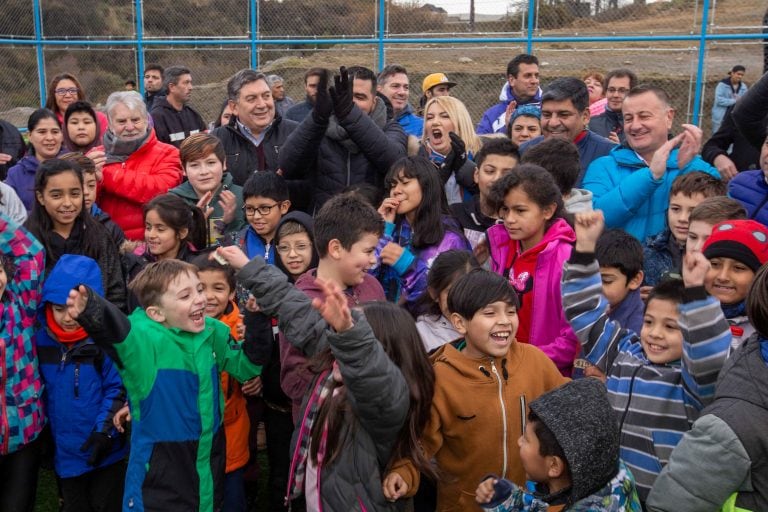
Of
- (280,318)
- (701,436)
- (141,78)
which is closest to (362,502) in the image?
(280,318)

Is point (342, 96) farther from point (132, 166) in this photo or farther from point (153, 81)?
point (153, 81)

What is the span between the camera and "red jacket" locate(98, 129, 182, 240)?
16.2 ft

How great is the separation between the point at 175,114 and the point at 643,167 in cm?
572

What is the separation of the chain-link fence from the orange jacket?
278 inches

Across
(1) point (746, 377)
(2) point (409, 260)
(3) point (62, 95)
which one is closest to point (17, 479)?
(2) point (409, 260)

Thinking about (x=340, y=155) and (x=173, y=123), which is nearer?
(x=340, y=155)

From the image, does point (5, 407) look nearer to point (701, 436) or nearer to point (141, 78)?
point (701, 436)

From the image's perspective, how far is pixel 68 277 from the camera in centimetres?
370

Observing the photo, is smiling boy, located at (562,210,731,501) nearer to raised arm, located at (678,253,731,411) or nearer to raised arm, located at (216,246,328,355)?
raised arm, located at (678,253,731,411)

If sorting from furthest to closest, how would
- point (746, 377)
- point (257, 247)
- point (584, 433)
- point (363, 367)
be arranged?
point (257, 247) < point (363, 367) < point (584, 433) < point (746, 377)

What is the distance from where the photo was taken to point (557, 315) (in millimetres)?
3412

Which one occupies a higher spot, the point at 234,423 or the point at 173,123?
the point at 173,123

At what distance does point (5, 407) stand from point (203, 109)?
10.4 meters

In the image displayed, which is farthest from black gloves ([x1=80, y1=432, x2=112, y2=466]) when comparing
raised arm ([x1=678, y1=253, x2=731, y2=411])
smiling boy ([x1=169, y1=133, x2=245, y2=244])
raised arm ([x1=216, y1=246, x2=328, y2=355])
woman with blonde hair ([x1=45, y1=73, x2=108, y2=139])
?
woman with blonde hair ([x1=45, y1=73, x2=108, y2=139])
